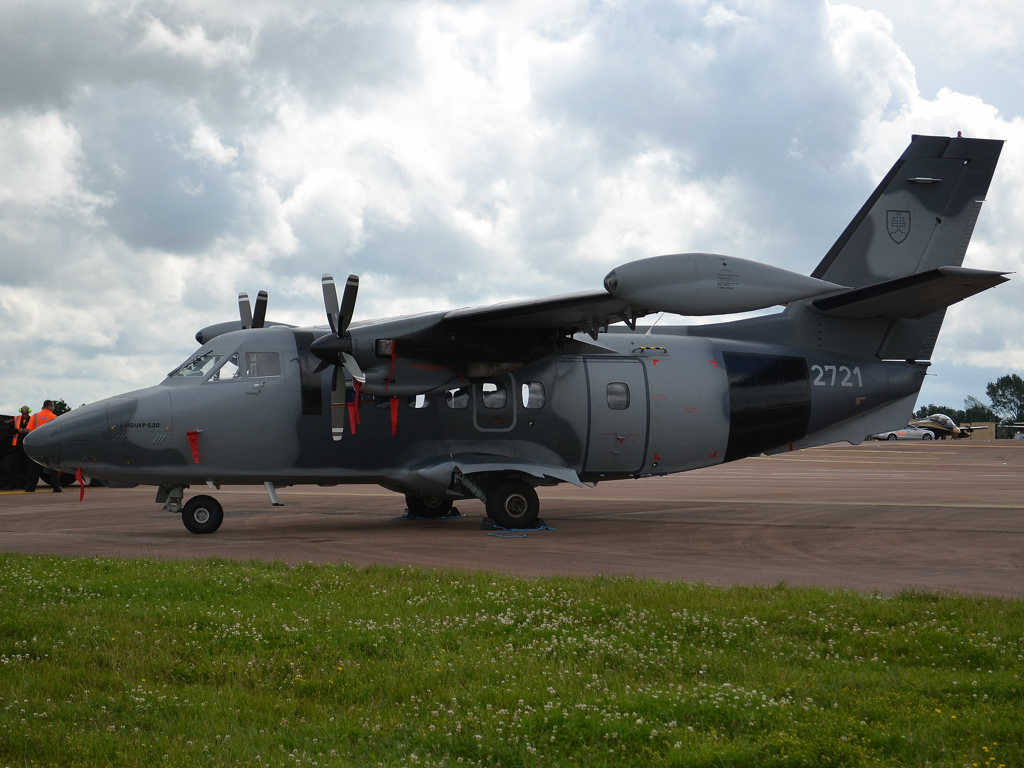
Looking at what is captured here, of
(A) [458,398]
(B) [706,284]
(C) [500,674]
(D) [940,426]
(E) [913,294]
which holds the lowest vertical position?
(C) [500,674]

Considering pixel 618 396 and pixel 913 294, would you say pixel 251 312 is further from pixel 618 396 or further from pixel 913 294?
pixel 913 294

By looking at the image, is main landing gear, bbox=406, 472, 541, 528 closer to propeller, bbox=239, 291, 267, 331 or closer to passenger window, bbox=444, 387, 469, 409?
passenger window, bbox=444, 387, 469, 409

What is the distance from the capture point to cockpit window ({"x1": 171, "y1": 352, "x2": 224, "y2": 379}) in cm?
Result: 1581

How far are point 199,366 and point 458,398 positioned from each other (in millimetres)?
4851

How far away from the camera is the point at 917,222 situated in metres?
19.0

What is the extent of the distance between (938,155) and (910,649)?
15.3 meters

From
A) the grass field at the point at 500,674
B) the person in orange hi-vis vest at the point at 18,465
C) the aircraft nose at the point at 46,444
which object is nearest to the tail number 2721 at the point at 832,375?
the grass field at the point at 500,674

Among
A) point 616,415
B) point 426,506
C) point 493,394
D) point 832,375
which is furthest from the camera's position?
point 426,506

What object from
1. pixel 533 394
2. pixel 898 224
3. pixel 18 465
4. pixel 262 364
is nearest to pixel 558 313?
pixel 533 394

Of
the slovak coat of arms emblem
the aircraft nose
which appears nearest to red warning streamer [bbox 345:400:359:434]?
the aircraft nose

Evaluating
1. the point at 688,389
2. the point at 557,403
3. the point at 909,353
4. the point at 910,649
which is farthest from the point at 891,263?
the point at 910,649

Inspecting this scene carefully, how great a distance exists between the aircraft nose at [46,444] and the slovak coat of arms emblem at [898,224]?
17339 millimetres

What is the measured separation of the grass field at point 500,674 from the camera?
480 centimetres

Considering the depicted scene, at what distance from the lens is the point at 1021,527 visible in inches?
631
